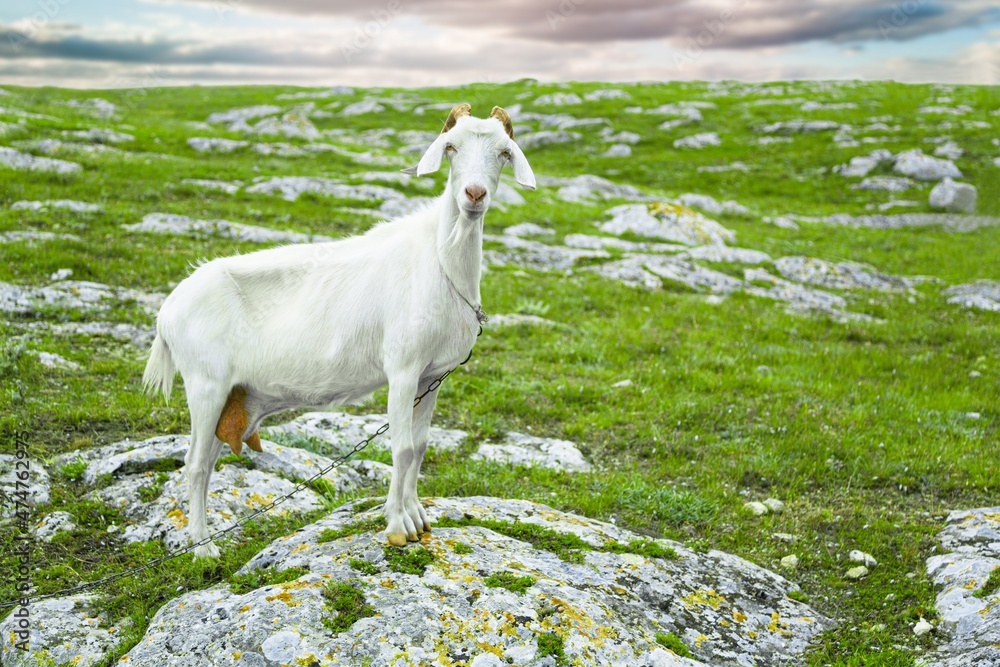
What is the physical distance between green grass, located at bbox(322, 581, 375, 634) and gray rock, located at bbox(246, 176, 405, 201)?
2355cm

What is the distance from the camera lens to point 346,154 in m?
39.7

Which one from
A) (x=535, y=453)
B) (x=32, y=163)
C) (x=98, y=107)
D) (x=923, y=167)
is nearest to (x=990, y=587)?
(x=535, y=453)

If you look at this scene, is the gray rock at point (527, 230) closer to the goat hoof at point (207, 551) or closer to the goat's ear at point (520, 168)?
the goat hoof at point (207, 551)

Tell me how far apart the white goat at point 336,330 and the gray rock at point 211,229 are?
548 inches

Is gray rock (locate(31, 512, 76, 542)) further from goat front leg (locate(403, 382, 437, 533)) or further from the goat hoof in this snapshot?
goat front leg (locate(403, 382, 437, 533))

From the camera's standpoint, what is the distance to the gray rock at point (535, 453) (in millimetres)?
9656

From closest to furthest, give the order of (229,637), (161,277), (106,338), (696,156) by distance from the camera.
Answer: (229,637), (106,338), (161,277), (696,156)

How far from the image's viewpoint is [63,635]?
5.66 meters

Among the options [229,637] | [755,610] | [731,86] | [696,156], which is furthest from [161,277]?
[731,86]

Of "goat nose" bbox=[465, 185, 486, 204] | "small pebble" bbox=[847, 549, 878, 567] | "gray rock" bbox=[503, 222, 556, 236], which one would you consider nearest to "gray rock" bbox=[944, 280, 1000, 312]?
"gray rock" bbox=[503, 222, 556, 236]

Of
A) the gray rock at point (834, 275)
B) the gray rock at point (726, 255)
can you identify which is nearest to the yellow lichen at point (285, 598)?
the gray rock at point (726, 255)

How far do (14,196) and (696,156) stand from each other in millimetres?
49924

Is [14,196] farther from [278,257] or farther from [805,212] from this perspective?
[805,212]

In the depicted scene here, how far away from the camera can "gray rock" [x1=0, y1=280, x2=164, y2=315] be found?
13172 mm
